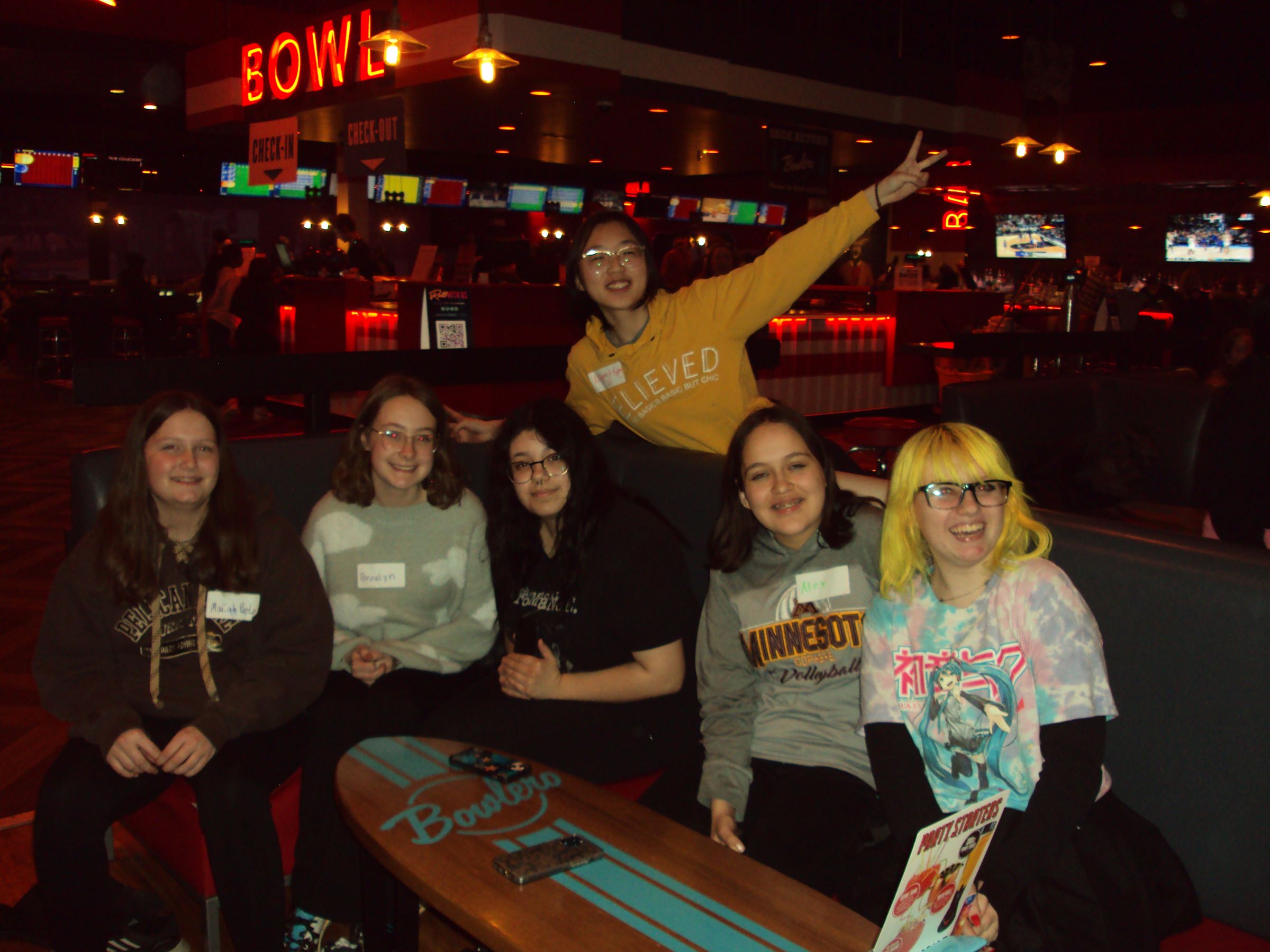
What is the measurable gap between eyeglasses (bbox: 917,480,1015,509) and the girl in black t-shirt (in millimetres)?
701

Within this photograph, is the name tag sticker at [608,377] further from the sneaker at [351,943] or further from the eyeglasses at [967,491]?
the sneaker at [351,943]

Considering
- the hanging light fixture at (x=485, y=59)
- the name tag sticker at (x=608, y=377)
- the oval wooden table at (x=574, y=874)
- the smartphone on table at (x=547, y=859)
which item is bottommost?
the oval wooden table at (x=574, y=874)

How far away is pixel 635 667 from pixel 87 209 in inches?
601

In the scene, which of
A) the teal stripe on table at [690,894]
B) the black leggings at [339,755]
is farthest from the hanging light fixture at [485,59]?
the teal stripe on table at [690,894]

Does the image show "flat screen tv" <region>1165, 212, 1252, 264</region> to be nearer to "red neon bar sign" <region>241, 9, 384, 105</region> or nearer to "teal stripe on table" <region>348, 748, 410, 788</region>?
"red neon bar sign" <region>241, 9, 384, 105</region>

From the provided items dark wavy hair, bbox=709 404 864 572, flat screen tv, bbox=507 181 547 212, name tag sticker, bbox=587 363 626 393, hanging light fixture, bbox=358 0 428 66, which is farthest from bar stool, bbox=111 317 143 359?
dark wavy hair, bbox=709 404 864 572

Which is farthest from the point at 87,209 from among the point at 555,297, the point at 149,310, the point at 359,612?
the point at 359,612

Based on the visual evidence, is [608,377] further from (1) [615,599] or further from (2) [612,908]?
(2) [612,908]

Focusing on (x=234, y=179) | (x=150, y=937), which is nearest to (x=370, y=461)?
(x=150, y=937)

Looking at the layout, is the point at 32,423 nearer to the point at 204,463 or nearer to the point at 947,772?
the point at 204,463

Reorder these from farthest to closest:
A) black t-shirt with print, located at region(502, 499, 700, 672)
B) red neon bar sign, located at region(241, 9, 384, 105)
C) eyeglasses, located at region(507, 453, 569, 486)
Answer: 1. red neon bar sign, located at region(241, 9, 384, 105)
2. eyeglasses, located at region(507, 453, 569, 486)
3. black t-shirt with print, located at region(502, 499, 700, 672)

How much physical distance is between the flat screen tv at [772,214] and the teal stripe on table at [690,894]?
16148 mm

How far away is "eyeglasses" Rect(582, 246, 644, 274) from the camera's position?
2.70m

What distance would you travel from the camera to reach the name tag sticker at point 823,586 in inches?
79.4
